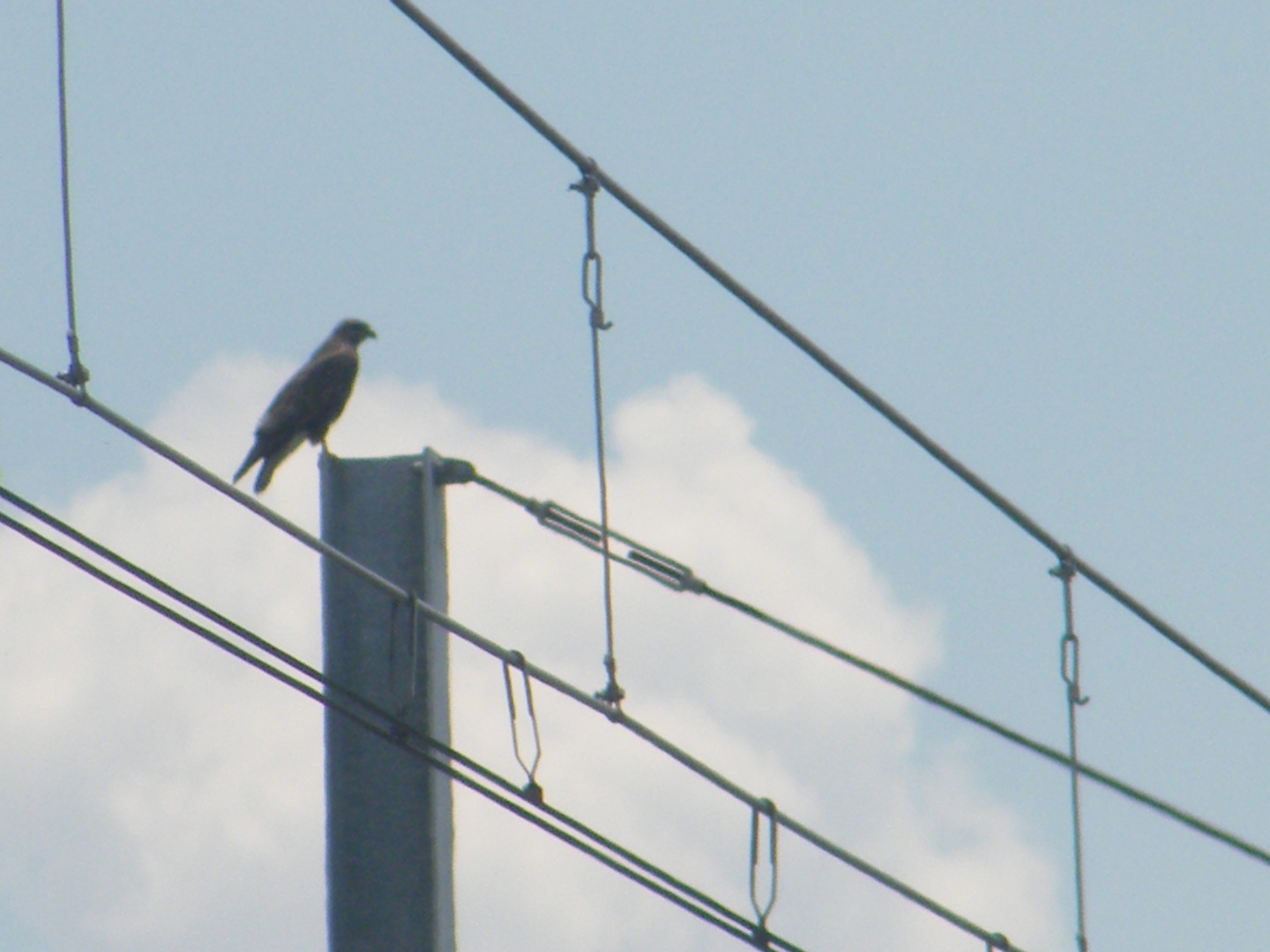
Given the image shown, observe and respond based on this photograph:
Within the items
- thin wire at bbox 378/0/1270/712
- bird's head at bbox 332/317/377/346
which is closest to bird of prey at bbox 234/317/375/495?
bird's head at bbox 332/317/377/346

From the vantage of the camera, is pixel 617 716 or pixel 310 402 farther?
pixel 310 402

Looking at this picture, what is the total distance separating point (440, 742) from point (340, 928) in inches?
17.1

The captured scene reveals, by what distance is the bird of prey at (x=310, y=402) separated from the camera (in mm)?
9773

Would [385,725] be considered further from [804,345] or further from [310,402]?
[310,402]

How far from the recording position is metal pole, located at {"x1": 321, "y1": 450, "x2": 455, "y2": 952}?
4508mm

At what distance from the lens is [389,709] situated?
4.62 meters

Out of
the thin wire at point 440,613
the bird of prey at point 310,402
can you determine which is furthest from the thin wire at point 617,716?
the bird of prey at point 310,402

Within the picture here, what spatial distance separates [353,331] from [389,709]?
7075 mm

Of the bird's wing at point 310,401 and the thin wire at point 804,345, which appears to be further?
the bird's wing at point 310,401

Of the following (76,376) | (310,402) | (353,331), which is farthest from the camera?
(353,331)

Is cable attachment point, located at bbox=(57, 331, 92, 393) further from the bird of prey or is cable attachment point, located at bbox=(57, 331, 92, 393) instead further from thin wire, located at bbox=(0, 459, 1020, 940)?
the bird of prey

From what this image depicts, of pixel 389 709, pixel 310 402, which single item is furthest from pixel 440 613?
pixel 310 402

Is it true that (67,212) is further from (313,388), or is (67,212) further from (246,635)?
(313,388)

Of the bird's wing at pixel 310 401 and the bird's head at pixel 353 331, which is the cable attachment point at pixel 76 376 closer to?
the bird's wing at pixel 310 401
